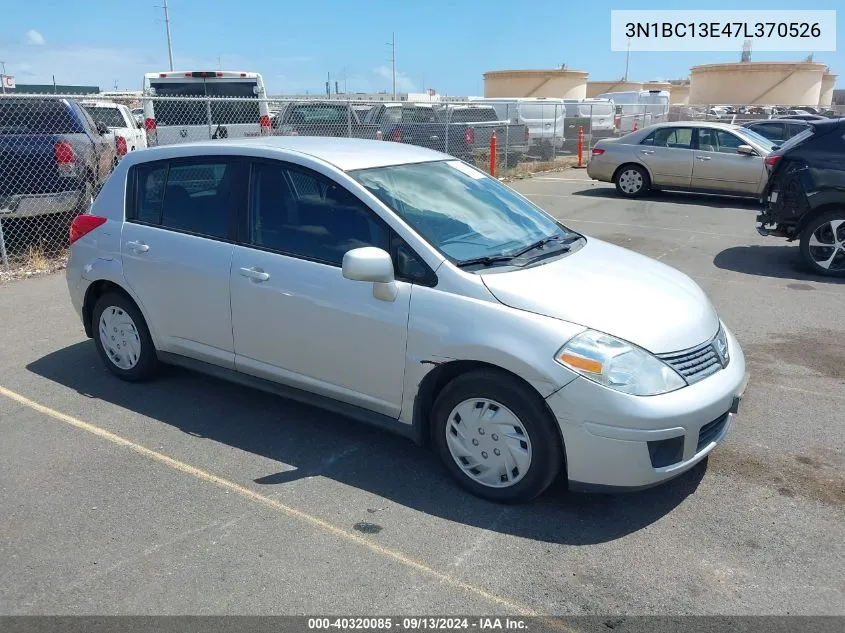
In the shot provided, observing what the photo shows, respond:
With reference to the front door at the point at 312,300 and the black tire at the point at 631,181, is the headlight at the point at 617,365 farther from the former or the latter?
the black tire at the point at 631,181

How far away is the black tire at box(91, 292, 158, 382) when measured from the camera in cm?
501

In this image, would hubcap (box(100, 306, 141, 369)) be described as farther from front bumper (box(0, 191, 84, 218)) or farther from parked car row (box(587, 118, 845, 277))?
parked car row (box(587, 118, 845, 277))

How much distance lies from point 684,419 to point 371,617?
5.33ft

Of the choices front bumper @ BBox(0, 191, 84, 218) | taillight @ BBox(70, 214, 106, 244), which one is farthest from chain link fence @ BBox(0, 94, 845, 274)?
taillight @ BBox(70, 214, 106, 244)

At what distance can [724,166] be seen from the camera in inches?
530

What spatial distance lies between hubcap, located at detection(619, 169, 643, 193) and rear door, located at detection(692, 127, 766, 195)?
41.9 inches

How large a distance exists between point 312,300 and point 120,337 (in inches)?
75.6

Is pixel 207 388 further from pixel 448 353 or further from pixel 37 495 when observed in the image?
pixel 448 353

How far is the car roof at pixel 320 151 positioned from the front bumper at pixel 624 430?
1.85 m

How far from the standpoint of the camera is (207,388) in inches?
203

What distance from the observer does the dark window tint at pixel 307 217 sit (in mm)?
3975

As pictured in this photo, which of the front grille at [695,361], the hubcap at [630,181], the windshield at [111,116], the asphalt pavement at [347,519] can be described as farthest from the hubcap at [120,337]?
the windshield at [111,116]

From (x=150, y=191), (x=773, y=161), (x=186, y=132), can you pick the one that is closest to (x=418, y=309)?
(x=150, y=191)

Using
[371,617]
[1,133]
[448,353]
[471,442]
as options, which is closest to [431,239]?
[448,353]
